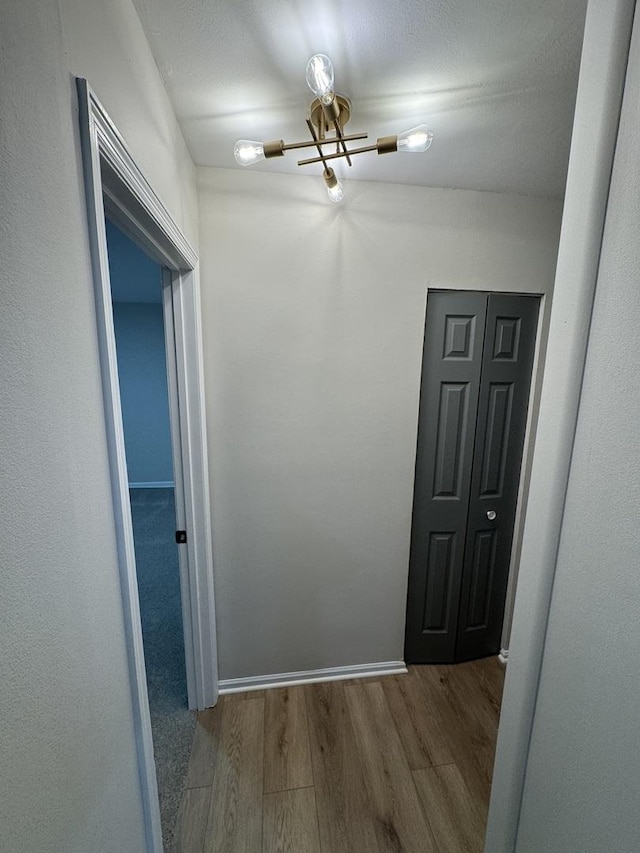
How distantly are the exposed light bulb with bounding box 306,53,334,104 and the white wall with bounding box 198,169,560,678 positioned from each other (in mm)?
613

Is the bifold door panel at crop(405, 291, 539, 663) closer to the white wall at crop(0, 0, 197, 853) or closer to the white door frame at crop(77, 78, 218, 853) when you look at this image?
the white door frame at crop(77, 78, 218, 853)

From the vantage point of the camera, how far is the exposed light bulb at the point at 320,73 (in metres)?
0.78

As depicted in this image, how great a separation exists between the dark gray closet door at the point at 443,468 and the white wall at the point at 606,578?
40.1 inches

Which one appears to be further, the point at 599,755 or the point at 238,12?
the point at 238,12

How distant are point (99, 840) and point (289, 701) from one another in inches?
51.8

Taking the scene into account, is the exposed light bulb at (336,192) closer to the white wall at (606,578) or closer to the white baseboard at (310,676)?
the white wall at (606,578)

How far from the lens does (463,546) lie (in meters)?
1.79

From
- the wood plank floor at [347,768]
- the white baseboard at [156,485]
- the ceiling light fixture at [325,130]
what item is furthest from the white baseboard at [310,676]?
the white baseboard at [156,485]

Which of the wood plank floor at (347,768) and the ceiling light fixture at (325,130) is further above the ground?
the ceiling light fixture at (325,130)

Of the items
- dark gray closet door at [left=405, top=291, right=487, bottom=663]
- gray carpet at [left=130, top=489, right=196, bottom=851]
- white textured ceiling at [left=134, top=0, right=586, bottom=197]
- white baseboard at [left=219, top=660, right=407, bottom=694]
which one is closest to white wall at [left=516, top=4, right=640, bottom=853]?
white textured ceiling at [left=134, top=0, right=586, bottom=197]

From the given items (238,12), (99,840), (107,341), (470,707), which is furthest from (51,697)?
(470,707)

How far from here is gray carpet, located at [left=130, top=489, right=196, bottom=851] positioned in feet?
4.35

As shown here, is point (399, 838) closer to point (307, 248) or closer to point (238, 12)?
point (307, 248)

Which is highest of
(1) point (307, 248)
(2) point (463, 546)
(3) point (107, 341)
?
(1) point (307, 248)
